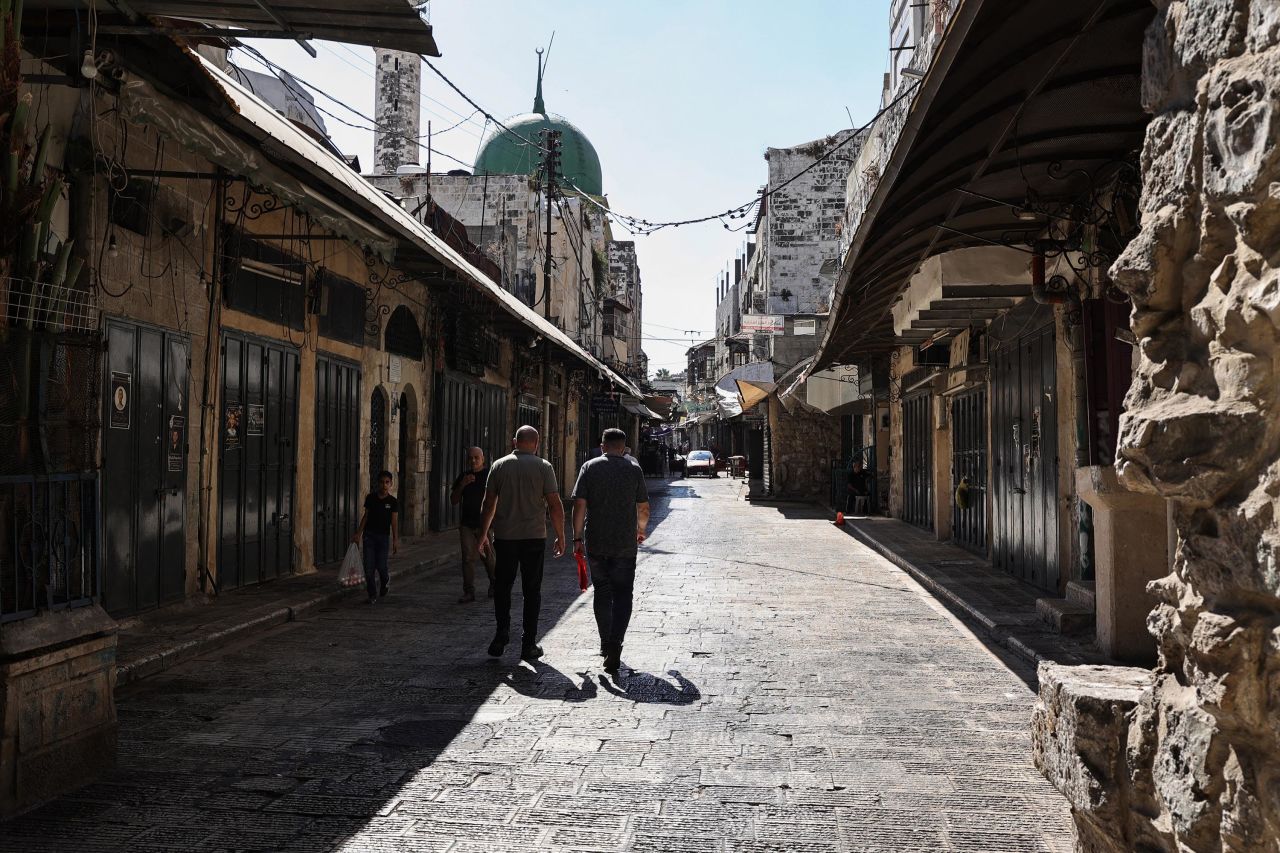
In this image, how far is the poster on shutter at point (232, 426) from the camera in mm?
10094

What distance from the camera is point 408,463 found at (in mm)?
16297

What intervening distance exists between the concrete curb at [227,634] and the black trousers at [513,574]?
2215 mm

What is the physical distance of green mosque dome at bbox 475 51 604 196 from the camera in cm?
3681

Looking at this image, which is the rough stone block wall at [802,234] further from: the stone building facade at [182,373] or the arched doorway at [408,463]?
the arched doorway at [408,463]

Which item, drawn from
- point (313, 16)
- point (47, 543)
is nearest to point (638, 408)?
point (313, 16)

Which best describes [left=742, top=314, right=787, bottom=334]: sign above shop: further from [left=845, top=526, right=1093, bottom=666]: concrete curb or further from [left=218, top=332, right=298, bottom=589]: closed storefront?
[left=218, top=332, right=298, bottom=589]: closed storefront

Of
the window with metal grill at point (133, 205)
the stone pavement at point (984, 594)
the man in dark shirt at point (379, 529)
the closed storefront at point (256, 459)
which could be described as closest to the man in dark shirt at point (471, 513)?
the man in dark shirt at point (379, 529)

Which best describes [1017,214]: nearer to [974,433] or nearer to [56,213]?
[974,433]

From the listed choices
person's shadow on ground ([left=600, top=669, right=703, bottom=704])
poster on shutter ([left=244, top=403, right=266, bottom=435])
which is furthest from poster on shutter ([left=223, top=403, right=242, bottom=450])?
person's shadow on ground ([left=600, top=669, right=703, bottom=704])

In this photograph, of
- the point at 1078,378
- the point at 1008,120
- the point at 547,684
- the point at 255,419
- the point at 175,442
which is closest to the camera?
the point at 1008,120

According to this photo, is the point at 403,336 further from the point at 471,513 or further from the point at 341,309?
the point at 471,513

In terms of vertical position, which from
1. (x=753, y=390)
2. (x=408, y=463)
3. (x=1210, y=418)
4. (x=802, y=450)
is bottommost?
(x=408, y=463)

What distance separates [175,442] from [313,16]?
4.96 metres

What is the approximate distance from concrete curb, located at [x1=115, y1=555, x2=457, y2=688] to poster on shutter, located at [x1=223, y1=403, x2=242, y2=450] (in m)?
1.75
